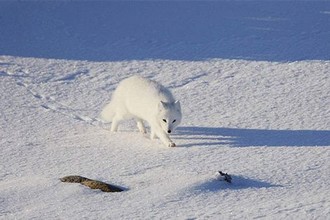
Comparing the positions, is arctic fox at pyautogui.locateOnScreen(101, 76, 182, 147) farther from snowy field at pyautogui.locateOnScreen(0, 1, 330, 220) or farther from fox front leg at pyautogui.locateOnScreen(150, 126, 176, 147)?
snowy field at pyautogui.locateOnScreen(0, 1, 330, 220)

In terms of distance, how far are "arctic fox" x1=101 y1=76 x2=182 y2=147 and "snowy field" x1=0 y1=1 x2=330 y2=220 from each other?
0.17m

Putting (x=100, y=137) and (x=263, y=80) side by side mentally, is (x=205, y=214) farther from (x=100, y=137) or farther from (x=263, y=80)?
(x=263, y=80)

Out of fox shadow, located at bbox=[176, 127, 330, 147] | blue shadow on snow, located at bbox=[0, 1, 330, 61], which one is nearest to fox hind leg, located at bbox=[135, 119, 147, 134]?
fox shadow, located at bbox=[176, 127, 330, 147]

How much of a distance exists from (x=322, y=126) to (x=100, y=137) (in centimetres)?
243

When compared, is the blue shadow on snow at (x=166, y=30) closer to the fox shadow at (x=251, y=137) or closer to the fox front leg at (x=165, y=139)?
the fox shadow at (x=251, y=137)

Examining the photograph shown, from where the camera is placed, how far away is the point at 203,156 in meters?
7.36

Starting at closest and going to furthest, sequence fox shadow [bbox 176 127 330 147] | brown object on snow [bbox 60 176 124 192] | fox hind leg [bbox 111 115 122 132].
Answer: brown object on snow [bbox 60 176 124 192], fox shadow [bbox 176 127 330 147], fox hind leg [bbox 111 115 122 132]

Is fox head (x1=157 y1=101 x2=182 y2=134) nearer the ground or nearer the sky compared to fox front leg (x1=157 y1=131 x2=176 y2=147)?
nearer the sky

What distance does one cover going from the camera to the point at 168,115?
25.8 feet

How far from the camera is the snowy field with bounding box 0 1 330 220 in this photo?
6.00 m

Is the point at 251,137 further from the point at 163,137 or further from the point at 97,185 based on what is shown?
the point at 97,185

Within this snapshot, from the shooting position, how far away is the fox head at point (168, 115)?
309 inches

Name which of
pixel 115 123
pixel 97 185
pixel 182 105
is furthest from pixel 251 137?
pixel 97 185

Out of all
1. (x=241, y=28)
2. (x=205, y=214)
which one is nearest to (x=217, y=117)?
(x=205, y=214)
